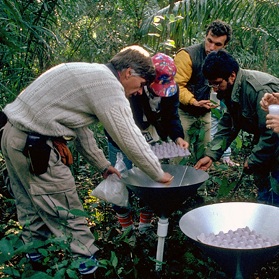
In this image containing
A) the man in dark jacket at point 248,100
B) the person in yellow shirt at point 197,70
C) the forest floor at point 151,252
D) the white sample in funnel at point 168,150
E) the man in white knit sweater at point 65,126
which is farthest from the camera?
the person in yellow shirt at point 197,70

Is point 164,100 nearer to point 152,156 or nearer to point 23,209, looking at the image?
point 152,156

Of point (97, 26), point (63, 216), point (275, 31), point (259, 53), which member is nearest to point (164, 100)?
point (63, 216)

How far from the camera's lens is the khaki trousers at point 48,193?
2.30 m

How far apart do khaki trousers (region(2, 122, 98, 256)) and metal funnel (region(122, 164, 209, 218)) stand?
37 centimetres

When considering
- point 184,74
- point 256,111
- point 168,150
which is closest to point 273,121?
point 256,111

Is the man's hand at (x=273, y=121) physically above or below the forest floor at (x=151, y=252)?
above

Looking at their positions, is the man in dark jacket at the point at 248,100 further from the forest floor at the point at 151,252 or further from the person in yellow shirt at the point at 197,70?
the person in yellow shirt at the point at 197,70

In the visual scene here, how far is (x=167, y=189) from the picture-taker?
2.23m

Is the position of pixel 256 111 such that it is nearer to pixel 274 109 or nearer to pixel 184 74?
pixel 274 109

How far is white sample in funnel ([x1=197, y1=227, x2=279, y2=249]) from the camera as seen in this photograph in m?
2.02

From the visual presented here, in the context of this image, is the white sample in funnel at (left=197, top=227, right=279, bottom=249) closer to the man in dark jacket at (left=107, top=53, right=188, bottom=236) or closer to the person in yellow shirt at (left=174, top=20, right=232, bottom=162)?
the man in dark jacket at (left=107, top=53, right=188, bottom=236)

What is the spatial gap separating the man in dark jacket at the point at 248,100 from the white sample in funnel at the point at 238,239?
26.6 inches

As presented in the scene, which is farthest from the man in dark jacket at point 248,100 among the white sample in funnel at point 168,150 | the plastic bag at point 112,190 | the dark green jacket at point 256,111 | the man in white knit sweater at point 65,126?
the plastic bag at point 112,190

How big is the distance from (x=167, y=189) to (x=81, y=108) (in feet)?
2.08
